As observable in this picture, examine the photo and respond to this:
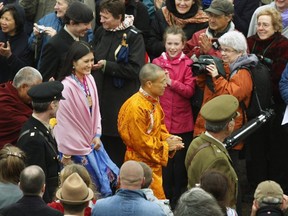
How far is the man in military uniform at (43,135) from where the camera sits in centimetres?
1035

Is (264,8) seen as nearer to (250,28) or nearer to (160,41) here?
(250,28)

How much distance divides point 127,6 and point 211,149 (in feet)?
13.1

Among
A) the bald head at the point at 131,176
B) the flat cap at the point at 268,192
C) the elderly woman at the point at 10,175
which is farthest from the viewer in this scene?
the flat cap at the point at 268,192

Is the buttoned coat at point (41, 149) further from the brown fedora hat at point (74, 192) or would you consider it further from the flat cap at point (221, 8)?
the flat cap at point (221, 8)

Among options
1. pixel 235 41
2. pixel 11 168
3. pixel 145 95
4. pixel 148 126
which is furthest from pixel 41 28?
pixel 11 168

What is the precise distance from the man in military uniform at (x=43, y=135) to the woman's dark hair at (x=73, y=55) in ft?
2.69

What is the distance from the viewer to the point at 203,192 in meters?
8.45

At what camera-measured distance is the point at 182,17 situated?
13281 millimetres

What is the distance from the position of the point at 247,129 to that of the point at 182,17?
217 cm

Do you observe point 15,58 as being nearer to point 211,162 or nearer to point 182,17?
point 182,17

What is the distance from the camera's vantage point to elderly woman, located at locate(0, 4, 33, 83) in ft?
43.5

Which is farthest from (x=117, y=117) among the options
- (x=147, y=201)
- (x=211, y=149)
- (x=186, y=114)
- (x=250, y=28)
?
(x=147, y=201)

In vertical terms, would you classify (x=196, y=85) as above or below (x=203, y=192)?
below

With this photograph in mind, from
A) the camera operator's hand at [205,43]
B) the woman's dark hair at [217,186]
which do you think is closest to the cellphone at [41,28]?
the camera operator's hand at [205,43]
